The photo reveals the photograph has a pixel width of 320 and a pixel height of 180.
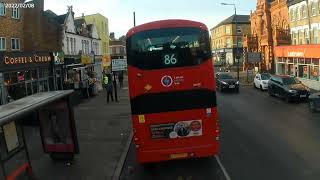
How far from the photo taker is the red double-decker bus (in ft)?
43.2

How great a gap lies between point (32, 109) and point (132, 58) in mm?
3762

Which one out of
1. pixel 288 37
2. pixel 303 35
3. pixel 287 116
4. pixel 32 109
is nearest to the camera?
pixel 32 109

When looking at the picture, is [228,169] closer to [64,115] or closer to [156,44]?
[156,44]

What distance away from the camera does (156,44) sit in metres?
13.3

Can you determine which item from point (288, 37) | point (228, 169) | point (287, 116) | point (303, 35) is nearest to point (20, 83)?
point (287, 116)

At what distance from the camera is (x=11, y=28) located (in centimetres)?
3027

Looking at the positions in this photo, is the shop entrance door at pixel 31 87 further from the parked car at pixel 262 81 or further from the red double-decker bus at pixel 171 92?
the parked car at pixel 262 81

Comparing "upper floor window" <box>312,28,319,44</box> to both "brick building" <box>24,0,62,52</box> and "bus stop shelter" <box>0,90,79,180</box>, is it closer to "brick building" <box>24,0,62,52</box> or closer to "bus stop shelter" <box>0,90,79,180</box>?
"brick building" <box>24,0,62,52</box>

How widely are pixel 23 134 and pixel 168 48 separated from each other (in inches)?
181

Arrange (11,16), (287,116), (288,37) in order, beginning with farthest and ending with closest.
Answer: (288,37)
(11,16)
(287,116)

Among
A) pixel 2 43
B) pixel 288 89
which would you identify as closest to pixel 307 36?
pixel 288 89

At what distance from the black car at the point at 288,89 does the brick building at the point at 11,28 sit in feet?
58.0

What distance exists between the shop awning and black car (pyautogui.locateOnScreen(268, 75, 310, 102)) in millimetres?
6304

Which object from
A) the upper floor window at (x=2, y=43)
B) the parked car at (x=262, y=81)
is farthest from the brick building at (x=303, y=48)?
the upper floor window at (x=2, y=43)
